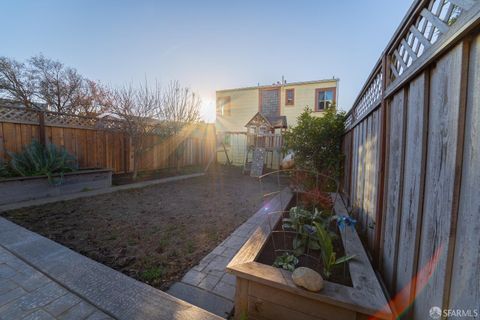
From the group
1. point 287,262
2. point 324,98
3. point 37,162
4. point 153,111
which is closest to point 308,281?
point 287,262

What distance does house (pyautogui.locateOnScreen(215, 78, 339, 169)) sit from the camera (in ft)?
30.1

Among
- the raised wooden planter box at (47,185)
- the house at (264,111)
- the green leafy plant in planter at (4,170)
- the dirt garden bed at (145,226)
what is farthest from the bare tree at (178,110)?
the green leafy plant in planter at (4,170)

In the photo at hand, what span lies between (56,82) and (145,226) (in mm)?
12397

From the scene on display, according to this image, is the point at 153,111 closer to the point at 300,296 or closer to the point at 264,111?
the point at 300,296

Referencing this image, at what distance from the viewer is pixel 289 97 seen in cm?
1184

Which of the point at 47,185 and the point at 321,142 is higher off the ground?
the point at 321,142

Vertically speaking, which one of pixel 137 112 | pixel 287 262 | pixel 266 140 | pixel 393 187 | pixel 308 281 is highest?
pixel 137 112

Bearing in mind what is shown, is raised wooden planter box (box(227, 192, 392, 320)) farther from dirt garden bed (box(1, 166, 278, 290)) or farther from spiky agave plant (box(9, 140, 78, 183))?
spiky agave plant (box(9, 140, 78, 183))

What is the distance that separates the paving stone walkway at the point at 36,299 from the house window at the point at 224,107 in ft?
41.2

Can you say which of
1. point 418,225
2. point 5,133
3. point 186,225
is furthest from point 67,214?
point 418,225

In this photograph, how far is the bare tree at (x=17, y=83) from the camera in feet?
31.6

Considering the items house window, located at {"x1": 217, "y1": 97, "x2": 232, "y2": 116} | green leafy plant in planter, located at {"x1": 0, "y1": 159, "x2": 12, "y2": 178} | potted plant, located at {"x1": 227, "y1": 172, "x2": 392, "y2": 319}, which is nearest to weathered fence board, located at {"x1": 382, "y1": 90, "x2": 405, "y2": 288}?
potted plant, located at {"x1": 227, "y1": 172, "x2": 392, "y2": 319}

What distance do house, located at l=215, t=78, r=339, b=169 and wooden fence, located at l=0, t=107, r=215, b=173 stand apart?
106 inches

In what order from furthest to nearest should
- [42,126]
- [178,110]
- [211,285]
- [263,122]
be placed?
1. [263,122]
2. [178,110]
3. [42,126]
4. [211,285]
